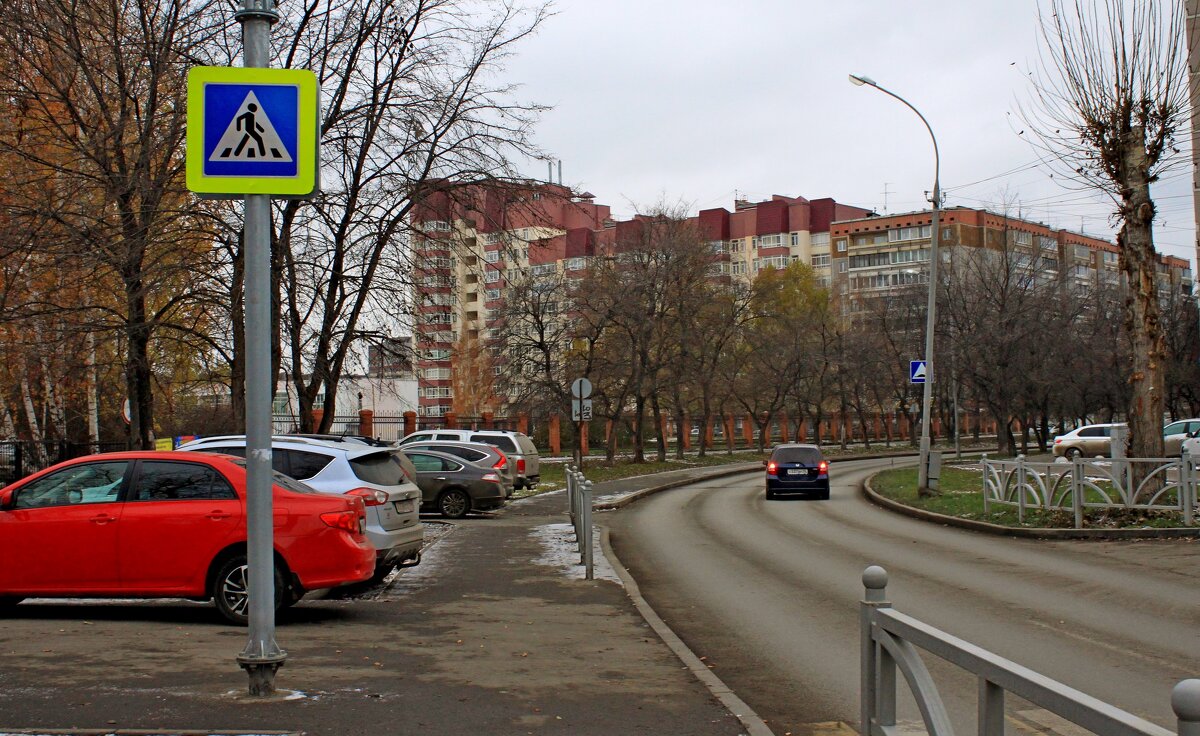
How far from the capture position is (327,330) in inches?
752

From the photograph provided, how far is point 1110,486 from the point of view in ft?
63.0

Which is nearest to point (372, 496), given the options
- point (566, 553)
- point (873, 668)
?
point (566, 553)

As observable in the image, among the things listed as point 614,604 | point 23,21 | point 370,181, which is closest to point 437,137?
point 370,181

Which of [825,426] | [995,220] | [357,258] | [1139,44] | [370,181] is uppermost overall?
[995,220]

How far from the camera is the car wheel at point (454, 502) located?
2516 centimetres

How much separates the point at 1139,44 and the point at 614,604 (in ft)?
44.3

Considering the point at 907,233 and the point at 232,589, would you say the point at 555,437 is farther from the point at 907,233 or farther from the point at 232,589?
the point at 907,233

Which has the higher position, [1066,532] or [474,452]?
[474,452]

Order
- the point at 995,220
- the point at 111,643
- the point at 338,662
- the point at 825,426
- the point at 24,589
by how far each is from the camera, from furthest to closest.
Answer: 1. the point at 995,220
2. the point at 825,426
3. the point at 24,589
4. the point at 111,643
5. the point at 338,662

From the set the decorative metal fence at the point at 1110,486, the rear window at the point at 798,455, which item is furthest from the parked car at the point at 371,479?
the rear window at the point at 798,455

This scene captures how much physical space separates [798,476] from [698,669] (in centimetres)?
2243

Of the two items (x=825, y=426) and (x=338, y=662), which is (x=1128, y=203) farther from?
(x=825, y=426)

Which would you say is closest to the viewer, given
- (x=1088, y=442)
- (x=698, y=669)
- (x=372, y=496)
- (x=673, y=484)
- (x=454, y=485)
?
(x=698, y=669)

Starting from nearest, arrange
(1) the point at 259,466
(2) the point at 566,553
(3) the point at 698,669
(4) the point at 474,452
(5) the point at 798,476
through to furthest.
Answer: (1) the point at 259,466
(3) the point at 698,669
(2) the point at 566,553
(4) the point at 474,452
(5) the point at 798,476
